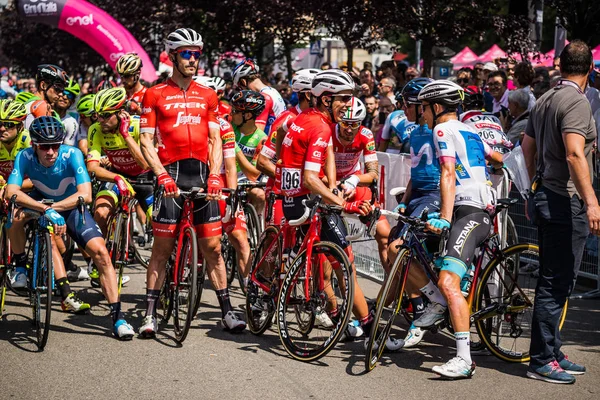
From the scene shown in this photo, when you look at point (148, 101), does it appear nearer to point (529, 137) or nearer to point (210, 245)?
point (210, 245)

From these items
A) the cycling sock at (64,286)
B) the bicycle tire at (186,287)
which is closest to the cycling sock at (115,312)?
the bicycle tire at (186,287)

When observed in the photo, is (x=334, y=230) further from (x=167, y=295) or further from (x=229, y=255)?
(x=229, y=255)

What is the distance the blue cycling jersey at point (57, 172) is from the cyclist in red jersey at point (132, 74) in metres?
3.58

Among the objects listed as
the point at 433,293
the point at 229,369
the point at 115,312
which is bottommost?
the point at 229,369

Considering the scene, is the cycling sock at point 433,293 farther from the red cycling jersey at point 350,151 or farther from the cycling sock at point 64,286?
the cycling sock at point 64,286

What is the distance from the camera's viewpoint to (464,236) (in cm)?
700

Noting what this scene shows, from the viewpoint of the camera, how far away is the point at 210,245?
830cm

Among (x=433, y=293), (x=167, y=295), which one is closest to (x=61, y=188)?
(x=167, y=295)

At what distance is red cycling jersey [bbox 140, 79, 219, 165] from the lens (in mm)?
8234

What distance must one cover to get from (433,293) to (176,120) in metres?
2.68

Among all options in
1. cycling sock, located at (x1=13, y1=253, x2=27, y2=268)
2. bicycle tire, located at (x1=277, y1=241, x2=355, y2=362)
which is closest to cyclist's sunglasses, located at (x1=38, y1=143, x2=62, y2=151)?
cycling sock, located at (x1=13, y1=253, x2=27, y2=268)

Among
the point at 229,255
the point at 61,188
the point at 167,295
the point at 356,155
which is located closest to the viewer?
the point at 167,295

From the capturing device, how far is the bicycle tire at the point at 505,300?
725cm

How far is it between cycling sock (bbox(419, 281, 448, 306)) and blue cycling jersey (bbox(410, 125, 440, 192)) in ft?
3.25
